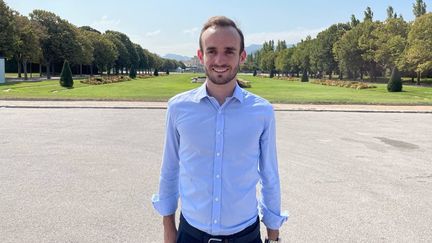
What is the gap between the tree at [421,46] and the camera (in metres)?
47.2

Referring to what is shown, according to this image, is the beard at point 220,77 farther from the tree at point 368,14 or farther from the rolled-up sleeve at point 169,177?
the tree at point 368,14

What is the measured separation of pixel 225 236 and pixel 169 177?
504 mm

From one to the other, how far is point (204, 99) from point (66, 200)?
13.7ft

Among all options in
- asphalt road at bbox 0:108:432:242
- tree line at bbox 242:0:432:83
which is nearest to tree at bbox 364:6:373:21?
tree line at bbox 242:0:432:83

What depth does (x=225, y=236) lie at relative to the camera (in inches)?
92.0

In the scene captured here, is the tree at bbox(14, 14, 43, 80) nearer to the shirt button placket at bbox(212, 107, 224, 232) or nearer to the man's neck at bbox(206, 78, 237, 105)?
the man's neck at bbox(206, 78, 237, 105)

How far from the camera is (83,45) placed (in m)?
67.1

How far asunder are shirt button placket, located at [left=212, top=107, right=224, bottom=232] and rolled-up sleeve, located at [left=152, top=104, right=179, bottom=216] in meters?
0.33

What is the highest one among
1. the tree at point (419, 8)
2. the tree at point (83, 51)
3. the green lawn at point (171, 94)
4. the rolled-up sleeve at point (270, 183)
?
the tree at point (419, 8)

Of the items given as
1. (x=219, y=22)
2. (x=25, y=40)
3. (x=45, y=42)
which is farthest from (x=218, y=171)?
(x=45, y=42)

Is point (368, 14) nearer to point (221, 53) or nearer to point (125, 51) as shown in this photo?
point (125, 51)

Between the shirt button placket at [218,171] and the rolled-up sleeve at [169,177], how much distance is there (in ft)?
1.07

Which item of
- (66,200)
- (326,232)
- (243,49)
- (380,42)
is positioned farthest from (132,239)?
(380,42)

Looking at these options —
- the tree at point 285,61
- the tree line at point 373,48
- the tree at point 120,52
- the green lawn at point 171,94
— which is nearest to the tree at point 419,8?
the tree line at point 373,48
